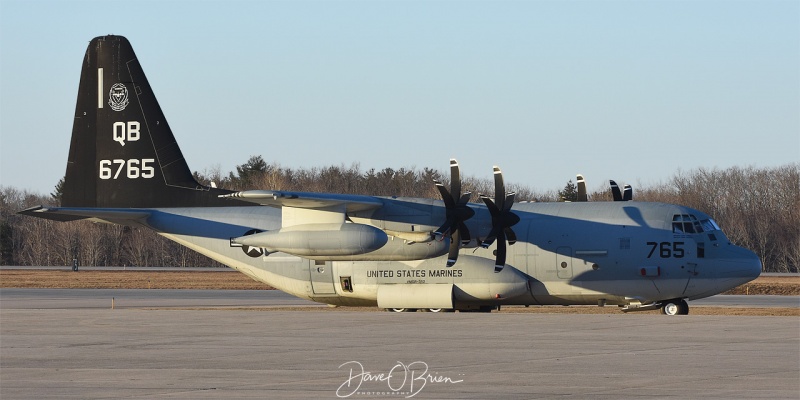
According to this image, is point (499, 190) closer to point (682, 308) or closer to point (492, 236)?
point (492, 236)

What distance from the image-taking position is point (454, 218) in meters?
27.4

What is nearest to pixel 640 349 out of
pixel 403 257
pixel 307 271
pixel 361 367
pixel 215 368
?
pixel 361 367

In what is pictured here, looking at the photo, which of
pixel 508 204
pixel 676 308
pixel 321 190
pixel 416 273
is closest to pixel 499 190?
pixel 508 204

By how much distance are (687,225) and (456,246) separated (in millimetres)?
6554

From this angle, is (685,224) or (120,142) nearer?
(685,224)

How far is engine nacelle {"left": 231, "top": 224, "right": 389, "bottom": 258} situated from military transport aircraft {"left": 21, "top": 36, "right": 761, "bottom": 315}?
0.10ft

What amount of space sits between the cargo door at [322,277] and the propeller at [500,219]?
5.08m

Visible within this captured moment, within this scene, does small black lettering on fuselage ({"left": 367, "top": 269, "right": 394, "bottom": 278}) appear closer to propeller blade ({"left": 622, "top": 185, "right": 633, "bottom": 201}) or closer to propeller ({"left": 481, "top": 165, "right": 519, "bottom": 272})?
propeller ({"left": 481, "top": 165, "right": 519, "bottom": 272})

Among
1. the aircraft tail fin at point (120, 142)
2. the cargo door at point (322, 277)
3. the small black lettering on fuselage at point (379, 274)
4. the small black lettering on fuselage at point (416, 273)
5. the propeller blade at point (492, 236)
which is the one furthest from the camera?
the aircraft tail fin at point (120, 142)

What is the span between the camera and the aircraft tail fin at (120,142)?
3256 centimetres

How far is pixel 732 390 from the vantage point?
1305cm

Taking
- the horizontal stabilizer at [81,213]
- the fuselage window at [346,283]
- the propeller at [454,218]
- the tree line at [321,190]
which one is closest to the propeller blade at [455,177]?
the propeller at [454,218]

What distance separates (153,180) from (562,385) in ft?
71.2

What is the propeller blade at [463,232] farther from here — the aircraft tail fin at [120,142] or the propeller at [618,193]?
the aircraft tail fin at [120,142]
